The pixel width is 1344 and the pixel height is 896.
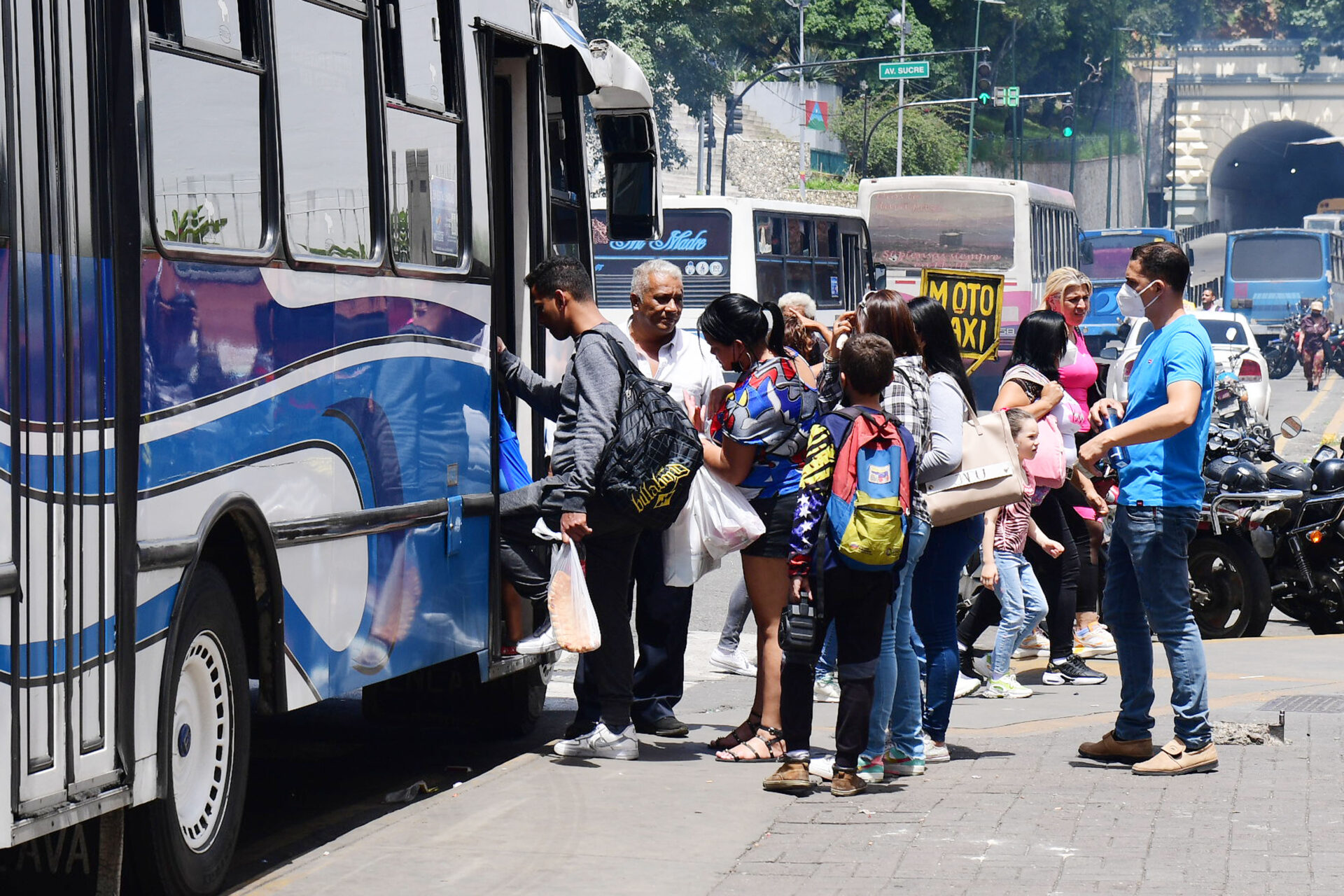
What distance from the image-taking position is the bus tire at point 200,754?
503 cm

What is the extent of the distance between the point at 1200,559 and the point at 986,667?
215cm

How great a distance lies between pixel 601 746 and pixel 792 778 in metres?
0.91

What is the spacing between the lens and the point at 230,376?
5.24m

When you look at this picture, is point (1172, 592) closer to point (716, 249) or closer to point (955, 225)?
point (716, 249)

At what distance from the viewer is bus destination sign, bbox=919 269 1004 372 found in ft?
45.7

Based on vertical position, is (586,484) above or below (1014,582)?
above

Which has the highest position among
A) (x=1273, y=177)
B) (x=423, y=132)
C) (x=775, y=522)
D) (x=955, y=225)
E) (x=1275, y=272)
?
(x=1273, y=177)

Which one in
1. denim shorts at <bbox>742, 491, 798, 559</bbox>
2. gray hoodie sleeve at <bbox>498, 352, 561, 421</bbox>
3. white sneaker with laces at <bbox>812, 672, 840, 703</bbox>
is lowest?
white sneaker with laces at <bbox>812, 672, 840, 703</bbox>

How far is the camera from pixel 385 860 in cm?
565

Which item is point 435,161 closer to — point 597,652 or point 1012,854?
point 597,652

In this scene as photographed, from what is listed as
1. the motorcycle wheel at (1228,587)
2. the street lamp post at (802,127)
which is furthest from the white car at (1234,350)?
the street lamp post at (802,127)

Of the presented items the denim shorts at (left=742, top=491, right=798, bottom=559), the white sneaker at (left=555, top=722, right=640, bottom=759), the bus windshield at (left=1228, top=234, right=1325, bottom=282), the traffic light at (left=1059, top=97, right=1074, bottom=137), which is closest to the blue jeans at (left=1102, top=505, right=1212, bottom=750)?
the denim shorts at (left=742, top=491, right=798, bottom=559)

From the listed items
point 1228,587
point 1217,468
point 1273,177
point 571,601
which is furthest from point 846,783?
point 1273,177

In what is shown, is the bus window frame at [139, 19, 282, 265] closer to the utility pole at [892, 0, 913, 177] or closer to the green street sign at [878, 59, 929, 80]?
the green street sign at [878, 59, 929, 80]
